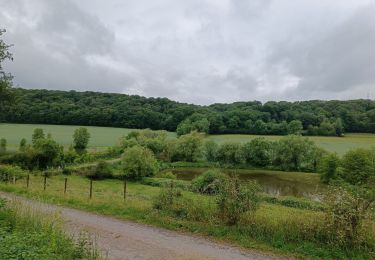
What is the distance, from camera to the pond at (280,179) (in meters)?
53.1

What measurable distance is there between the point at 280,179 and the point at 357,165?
13.4m

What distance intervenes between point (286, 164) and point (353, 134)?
5661cm

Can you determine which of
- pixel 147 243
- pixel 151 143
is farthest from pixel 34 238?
pixel 151 143

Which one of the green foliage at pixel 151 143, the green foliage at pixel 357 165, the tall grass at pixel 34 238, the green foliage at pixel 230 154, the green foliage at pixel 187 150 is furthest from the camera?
the green foliage at pixel 151 143

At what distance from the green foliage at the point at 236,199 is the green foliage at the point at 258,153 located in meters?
63.7

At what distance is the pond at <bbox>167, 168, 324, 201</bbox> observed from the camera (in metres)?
53.1

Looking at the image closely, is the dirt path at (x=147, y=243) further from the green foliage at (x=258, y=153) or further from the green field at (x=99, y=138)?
the green field at (x=99, y=138)

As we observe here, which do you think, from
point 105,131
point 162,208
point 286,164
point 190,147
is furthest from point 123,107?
point 162,208

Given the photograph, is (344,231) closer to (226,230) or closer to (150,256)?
(226,230)

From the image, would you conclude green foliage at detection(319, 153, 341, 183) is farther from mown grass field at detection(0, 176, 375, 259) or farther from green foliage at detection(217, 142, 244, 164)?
mown grass field at detection(0, 176, 375, 259)

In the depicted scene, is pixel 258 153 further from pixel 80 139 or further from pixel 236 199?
pixel 236 199

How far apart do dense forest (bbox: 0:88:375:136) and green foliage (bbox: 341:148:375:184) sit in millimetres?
56529

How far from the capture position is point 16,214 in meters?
11.0

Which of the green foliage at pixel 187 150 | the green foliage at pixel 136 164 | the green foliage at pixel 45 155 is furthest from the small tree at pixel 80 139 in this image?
the green foliage at pixel 136 164
